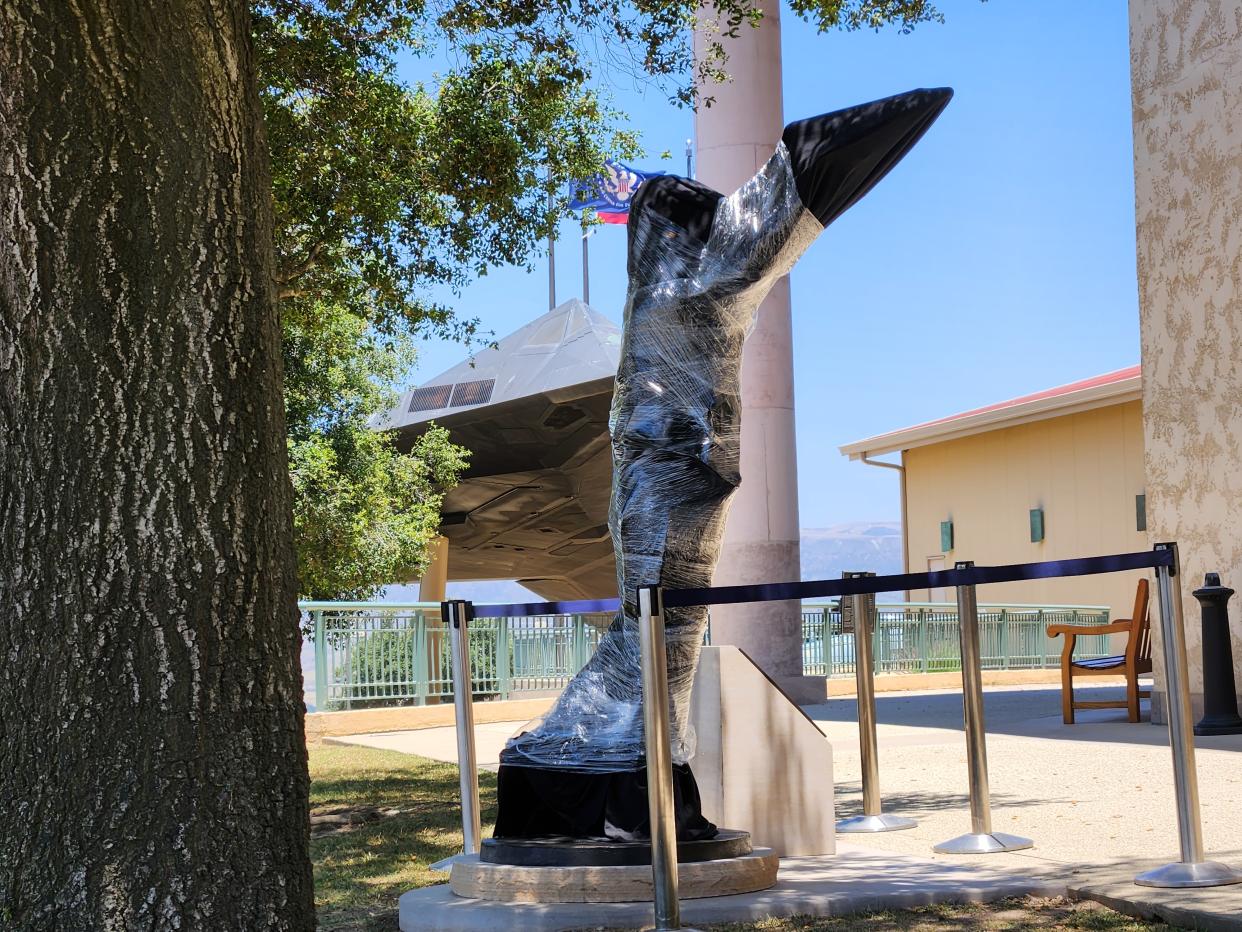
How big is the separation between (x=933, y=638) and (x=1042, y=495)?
5.22 metres

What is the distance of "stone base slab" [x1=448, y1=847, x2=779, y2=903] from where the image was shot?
4125 mm

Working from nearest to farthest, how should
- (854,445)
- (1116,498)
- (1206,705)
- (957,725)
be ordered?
1. (1206,705)
2. (957,725)
3. (1116,498)
4. (854,445)

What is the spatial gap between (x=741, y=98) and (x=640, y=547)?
9.93 m

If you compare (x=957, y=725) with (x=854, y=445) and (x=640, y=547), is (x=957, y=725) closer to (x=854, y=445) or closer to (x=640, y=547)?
(x=640, y=547)

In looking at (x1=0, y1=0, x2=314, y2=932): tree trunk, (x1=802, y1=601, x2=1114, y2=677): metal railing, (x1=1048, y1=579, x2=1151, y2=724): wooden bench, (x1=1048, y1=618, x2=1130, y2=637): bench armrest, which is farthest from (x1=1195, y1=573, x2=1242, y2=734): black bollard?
(x1=802, y1=601, x2=1114, y2=677): metal railing

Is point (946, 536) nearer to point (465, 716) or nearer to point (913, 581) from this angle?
point (465, 716)

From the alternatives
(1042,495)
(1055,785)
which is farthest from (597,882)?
(1042,495)

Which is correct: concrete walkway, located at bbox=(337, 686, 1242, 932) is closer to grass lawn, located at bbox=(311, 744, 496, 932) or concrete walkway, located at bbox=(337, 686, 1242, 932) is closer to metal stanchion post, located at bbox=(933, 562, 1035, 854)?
metal stanchion post, located at bbox=(933, 562, 1035, 854)

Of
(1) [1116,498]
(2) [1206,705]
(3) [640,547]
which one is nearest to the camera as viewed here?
(3) [640,547]

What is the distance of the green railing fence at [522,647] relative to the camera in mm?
13523

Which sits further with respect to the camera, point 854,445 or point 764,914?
point 854,445

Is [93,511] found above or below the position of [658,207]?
below

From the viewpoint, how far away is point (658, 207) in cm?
461

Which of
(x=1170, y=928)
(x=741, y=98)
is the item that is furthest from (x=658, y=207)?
(x=741, y=98)
